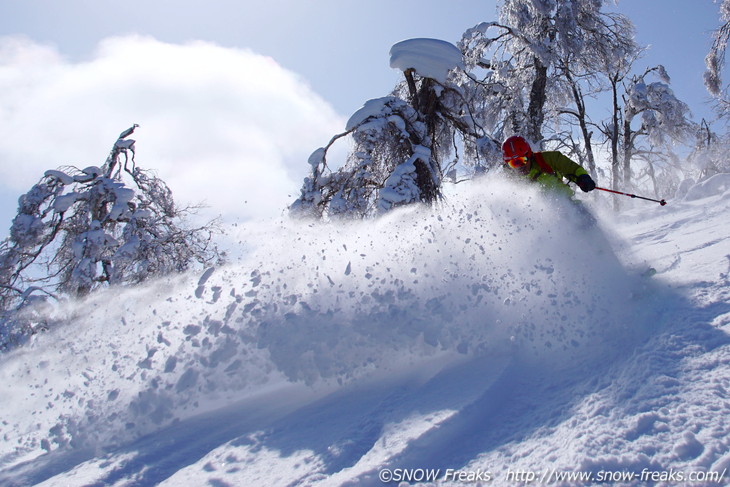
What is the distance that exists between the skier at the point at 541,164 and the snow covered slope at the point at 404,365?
0.79 feet

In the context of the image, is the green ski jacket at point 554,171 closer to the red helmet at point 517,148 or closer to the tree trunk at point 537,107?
the red helmet at point 517,148

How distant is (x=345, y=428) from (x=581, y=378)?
1426 mm

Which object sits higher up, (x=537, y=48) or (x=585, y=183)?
(x=537, y=48)

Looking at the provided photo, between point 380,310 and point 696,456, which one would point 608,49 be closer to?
point 380,310

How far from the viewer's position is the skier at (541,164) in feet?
16.6

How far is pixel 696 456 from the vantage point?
6.08 ft

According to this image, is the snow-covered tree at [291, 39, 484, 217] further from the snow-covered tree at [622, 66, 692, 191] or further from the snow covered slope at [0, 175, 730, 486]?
the snow-covered tree at [622, 66, 692, 191]

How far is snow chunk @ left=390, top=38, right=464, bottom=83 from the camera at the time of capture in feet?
28.2

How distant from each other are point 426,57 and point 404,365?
6.67 m

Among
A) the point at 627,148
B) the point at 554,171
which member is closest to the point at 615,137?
the point at 627,148

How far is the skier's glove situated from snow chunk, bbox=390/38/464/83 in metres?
4.64

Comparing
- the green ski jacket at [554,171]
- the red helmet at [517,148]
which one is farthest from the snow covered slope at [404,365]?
the red helmet at [517,148]

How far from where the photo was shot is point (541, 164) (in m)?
5.20

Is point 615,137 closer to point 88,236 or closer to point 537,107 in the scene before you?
point 537,107
